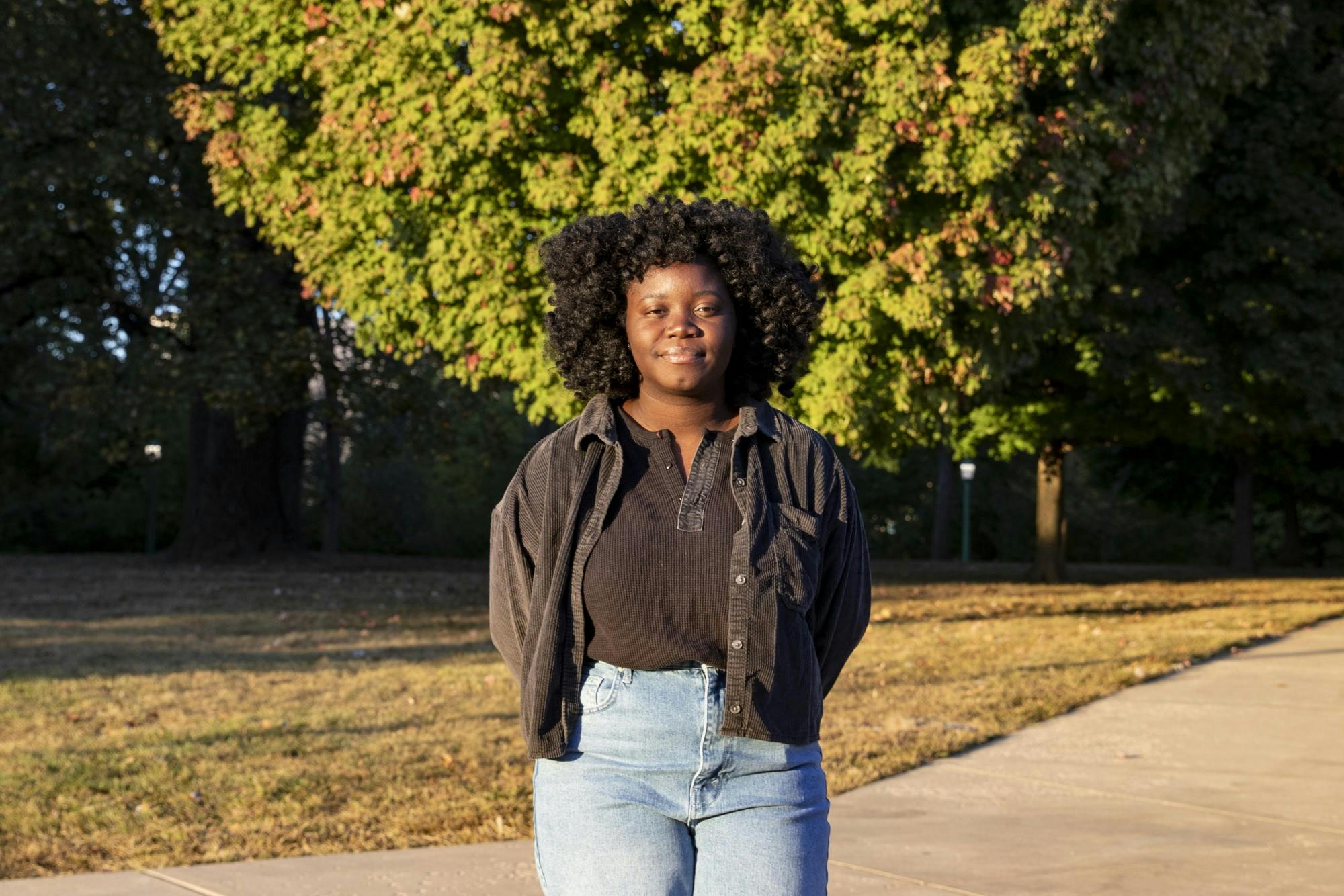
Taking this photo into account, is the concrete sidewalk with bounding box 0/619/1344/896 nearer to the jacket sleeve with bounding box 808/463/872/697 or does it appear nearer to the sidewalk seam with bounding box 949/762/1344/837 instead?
the sidewalk seam with bounding box 949/762/1344/837

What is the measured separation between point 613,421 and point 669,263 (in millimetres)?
320

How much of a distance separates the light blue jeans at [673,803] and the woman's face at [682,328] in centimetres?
53

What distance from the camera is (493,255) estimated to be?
10789 millimetres

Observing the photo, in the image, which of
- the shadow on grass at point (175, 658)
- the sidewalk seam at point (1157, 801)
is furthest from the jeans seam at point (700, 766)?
the shadow on grass at point (175, 658)

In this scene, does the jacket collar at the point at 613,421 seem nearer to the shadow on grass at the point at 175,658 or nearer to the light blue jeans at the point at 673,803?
the light blue jeans at the point at 673,803

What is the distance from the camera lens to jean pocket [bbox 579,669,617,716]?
8.40 ft

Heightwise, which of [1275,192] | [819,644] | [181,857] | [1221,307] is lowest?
[181,857]

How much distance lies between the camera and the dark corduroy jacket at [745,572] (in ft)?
8.32

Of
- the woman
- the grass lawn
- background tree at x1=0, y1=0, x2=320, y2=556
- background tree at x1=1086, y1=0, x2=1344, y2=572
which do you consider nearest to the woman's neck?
the woman

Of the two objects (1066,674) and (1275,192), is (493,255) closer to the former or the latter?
(1066,674)

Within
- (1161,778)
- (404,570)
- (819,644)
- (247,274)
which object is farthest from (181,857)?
(404,570)

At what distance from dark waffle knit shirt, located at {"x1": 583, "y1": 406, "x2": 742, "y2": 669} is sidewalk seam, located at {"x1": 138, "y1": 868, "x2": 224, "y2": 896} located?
2.75 meters

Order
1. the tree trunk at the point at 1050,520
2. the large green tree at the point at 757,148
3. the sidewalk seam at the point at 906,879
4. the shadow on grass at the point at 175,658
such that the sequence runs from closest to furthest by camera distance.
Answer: the sidewalk seam at the point at 906,879 → the large green tree at the point at 757,148 → the shadow on grass at the point at 175,658 → the tree trunk at the point at 1050,520

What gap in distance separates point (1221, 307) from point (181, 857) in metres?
15.4
